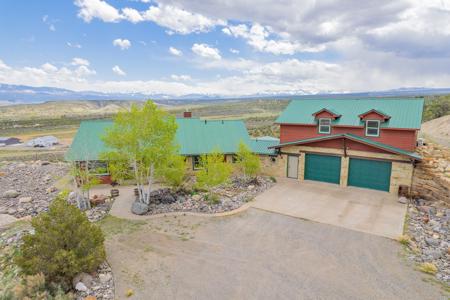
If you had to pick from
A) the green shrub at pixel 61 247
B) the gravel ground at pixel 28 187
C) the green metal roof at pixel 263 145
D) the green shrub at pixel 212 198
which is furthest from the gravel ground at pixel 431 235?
the gravel ground at pixel 28 187

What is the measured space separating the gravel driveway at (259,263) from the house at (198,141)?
989 centimetres

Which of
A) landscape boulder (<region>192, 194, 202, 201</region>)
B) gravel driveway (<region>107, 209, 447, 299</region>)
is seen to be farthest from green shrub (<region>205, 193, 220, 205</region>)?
gravel driveway (<region>107, 209, 447, 299</region>)

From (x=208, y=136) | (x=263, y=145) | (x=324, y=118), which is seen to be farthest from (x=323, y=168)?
(x=208, y=136)

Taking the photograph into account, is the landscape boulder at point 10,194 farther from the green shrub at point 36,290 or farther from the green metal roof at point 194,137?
the green shrub at point 36,290

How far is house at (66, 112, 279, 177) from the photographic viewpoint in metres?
22.3

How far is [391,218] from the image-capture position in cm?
1499

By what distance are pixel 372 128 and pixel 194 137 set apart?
15.0 m

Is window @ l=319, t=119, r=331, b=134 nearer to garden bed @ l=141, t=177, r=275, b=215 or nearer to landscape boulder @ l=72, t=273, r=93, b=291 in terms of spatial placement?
garden bed @ l=141, t=177, r=275, b=215

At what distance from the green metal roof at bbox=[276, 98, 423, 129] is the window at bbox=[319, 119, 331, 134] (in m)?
0.43

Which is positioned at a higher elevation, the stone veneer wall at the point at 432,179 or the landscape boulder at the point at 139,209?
the stone veneer wall at the point at 432,179

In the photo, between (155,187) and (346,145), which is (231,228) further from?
(346,145)

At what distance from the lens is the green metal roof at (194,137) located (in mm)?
22047

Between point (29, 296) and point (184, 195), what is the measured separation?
1100cm

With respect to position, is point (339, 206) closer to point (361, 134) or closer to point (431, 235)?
point (431, 235)
